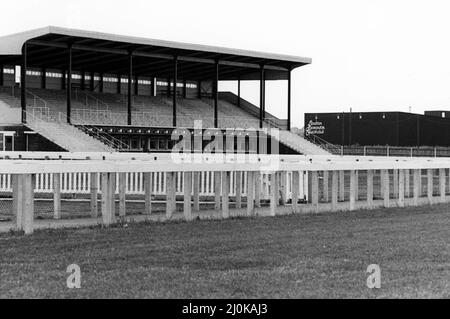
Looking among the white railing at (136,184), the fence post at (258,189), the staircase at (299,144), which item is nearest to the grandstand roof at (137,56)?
the staircase at (299,144)

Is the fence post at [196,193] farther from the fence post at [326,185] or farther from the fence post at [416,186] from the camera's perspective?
the fence post at [416,186]

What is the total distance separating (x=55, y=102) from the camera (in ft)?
176

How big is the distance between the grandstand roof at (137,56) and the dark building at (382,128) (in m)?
19.6

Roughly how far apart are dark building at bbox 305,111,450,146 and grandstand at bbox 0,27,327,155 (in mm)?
18785

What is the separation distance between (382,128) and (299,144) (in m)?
28.1

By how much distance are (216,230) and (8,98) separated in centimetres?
3844

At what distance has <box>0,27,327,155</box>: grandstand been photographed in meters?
47.3

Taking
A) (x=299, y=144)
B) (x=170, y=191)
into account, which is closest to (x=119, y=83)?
(x=299, y=144)

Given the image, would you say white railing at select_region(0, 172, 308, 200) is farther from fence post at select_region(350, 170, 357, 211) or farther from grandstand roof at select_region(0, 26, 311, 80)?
grandstand roof at select_region(0, 26, 311, 80)

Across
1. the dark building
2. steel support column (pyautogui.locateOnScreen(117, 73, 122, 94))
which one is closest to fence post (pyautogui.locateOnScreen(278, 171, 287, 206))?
steel support column (pyautogui.locateOnScreen(117, 73, 122, 94))

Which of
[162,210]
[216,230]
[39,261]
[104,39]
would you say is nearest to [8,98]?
[104,39]

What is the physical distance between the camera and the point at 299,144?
58.5 metres

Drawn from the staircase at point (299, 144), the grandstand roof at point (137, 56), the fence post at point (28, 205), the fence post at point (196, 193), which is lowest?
the staircase at point (299, 144)

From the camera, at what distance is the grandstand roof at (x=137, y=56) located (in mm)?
48312
